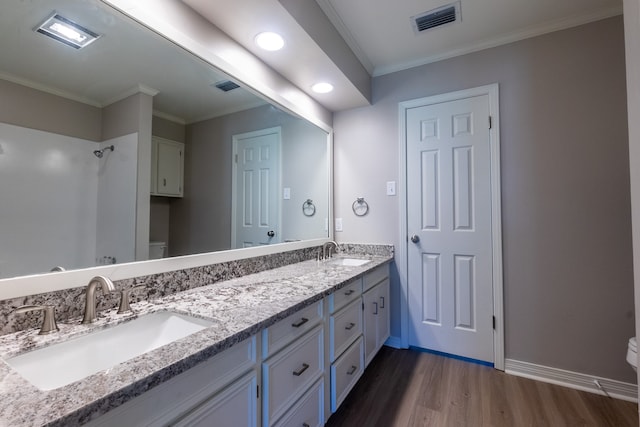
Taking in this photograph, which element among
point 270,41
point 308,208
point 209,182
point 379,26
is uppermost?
point 379,26

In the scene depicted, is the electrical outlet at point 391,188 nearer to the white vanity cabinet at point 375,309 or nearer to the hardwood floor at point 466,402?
the white vanity cabinet at point 375,309

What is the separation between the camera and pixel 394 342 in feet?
8.00

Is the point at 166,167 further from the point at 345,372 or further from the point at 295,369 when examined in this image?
the point at 345,372

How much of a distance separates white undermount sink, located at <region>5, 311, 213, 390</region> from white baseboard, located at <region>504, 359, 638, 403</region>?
2209 mm

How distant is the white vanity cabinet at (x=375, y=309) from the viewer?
1912 mm

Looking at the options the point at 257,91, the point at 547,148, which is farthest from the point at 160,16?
the point at 547,148

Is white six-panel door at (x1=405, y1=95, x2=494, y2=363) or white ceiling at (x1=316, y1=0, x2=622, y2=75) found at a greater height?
white ceiling at (x1=316, y1=0, x2=622, y2=75)

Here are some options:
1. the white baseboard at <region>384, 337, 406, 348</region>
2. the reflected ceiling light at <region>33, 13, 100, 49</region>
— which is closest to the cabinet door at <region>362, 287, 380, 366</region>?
the white baseboard at <region>384, 337, 406, 348</region>

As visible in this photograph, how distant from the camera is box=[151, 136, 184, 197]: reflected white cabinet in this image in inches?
50.8

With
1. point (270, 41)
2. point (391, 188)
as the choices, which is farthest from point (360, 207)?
point (270, 41)

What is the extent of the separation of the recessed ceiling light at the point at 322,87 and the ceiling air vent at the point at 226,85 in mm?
760

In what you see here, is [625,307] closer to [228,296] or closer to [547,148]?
[547,148]

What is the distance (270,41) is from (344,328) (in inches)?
67.1

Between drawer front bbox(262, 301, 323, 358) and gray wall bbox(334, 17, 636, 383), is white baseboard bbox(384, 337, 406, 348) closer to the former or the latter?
gray wall bbox(334, 17, 636, 383)
